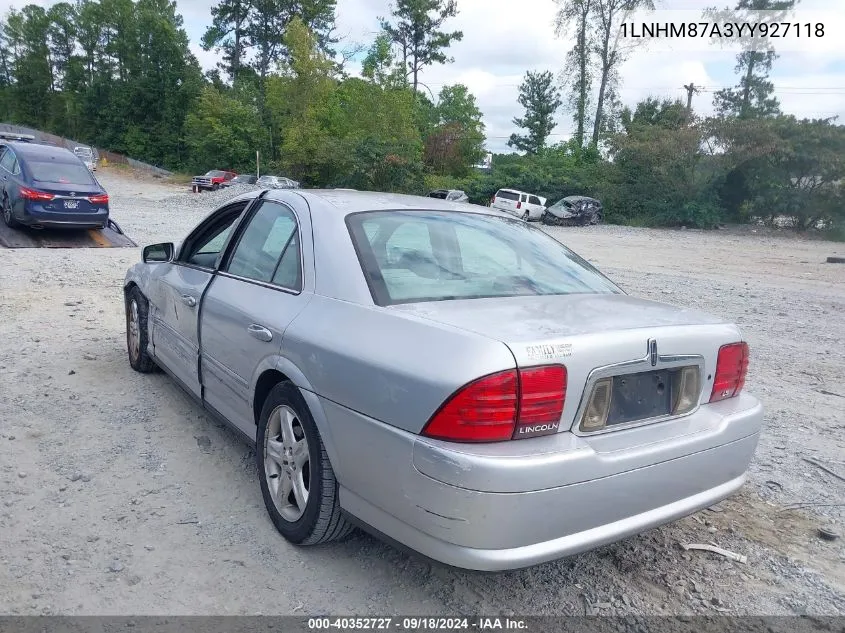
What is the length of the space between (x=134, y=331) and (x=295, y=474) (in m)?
3.00

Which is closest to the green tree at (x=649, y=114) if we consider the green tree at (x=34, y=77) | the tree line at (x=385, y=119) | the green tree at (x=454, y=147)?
the tree line at (x=385, y=119)

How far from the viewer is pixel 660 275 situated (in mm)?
13227

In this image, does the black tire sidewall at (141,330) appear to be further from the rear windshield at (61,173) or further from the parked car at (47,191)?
the rear windshield at (61,173)

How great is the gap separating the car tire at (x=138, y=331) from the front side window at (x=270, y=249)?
1616mm

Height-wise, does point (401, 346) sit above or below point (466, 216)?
below

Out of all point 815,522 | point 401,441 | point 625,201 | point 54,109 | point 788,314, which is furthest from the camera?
point 54,109

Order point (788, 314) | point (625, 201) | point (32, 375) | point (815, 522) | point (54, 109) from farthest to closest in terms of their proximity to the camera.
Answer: point (54, 109), point (625, 201), point (788, 314), point (32, 375), point (815, 522)

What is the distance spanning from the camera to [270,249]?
142 inches

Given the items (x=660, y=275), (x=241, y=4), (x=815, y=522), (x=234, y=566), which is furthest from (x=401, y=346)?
(x=241, y=4)

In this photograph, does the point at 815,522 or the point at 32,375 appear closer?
the point at 815,522

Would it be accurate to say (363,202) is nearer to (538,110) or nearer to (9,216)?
(9,216)

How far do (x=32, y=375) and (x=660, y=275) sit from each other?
11.1 meters

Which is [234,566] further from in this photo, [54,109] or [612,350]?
[54,109]

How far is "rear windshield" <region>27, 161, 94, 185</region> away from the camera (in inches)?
516
